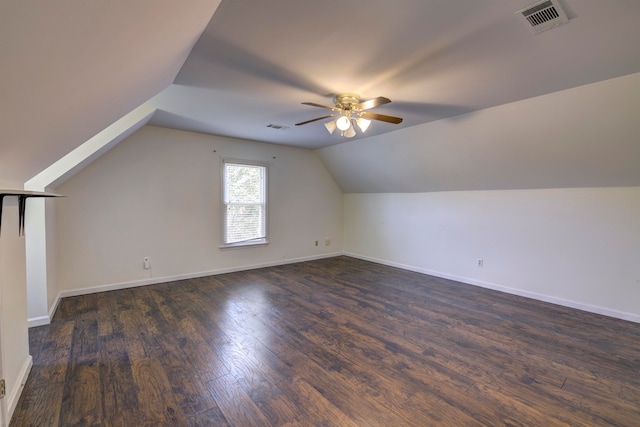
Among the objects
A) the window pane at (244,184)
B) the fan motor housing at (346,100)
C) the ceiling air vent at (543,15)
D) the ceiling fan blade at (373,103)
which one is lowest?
the window pane at (244,184)

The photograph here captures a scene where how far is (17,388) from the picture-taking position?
1868 millimetres

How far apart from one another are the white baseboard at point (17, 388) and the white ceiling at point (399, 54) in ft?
8.21

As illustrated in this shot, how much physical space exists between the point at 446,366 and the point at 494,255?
268 cm

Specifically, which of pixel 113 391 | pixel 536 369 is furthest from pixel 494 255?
pixel 113 391

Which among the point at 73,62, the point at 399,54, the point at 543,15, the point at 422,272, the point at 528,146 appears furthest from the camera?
the point at 422,272

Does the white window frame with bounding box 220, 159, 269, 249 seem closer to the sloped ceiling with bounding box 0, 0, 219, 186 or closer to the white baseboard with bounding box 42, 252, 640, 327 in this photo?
the white baseboard with bounding box 42, 252, 640, 327

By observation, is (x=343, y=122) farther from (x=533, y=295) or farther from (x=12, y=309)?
(x=533, y=295)

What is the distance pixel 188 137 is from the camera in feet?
15.2

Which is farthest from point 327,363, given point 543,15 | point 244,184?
point 244,184

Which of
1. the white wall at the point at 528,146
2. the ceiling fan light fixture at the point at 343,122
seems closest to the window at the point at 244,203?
the white wall at the point at 528,146

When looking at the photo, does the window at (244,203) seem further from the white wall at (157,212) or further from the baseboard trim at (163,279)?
the baseboard trim at (163,279)

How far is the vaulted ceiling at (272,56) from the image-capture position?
1.03m

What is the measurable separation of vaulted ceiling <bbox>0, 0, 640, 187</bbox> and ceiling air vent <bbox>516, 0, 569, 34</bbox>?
0.16 ft

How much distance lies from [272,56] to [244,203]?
3363 mm
